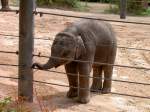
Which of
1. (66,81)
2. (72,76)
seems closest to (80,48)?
(72,76)

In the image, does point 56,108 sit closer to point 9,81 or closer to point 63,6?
point 9,81

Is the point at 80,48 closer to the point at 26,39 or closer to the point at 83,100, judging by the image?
the point at 83,100

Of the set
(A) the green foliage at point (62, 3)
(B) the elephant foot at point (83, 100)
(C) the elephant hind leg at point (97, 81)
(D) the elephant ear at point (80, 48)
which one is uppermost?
(D) the elephant ear at point (80, 48)

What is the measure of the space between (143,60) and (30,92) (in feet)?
11.6

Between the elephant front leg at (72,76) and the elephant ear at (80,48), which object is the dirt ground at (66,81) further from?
the elephant ear at (80,48)

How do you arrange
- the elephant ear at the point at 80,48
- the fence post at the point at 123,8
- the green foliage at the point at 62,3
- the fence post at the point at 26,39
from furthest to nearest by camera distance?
the green foliage at the point at 62,3 → the fence post at the point at 123,8 → the elephant ear at the point at 80,48 → the fence post at the point at 26,39

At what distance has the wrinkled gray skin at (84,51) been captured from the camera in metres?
5.35

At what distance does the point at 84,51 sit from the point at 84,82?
1.16 ft

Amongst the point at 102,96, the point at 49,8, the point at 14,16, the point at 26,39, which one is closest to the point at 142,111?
the point at 102,96

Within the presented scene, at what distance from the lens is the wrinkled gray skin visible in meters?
5.35

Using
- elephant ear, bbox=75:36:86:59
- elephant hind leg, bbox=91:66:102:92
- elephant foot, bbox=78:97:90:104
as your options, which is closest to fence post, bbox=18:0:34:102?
elephant ear, bbox=75:36:86:59

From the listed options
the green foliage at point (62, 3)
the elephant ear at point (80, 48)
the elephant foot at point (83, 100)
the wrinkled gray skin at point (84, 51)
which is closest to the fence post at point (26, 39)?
the wrinkled gray skin at point (84, 51)

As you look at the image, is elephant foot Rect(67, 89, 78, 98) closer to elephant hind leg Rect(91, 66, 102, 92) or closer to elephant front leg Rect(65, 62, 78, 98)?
elephant front leg Rect(65, 62, 78, 98)

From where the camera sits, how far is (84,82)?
5.71m
